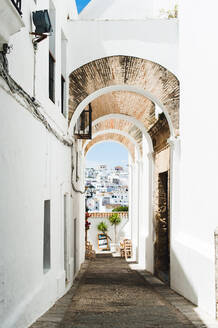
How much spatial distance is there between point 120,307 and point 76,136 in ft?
18.3

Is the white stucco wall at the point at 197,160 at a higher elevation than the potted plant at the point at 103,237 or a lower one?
higher

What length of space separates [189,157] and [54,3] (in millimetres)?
3829

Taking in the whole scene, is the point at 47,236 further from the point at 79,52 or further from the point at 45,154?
the point at 79,52

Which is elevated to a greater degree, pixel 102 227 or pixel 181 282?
pixel 181 282

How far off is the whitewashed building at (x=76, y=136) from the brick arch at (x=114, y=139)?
6.20 metres

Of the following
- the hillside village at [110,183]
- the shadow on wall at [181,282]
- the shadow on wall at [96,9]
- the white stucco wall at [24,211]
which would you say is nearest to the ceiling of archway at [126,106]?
the shadow on wall at [96,9]

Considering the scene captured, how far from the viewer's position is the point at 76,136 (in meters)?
11.4

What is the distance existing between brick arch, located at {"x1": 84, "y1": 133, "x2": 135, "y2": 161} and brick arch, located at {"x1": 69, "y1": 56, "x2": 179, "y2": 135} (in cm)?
871

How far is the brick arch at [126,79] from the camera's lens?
931 cm

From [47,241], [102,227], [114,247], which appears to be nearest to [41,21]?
[47,241]

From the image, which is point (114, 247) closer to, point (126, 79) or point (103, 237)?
point (103, 237)

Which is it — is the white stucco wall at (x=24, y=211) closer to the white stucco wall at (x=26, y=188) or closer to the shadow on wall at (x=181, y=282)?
the white stucco wall at (x=26, y=188)

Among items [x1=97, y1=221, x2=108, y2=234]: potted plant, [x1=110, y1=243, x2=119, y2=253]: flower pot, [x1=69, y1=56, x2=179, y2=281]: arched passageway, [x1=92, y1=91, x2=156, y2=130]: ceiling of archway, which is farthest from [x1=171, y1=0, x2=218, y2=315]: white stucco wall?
[x1=97, y1=221, x2=108, y2=234]: potted plant

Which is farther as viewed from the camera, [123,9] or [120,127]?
[120,127]
